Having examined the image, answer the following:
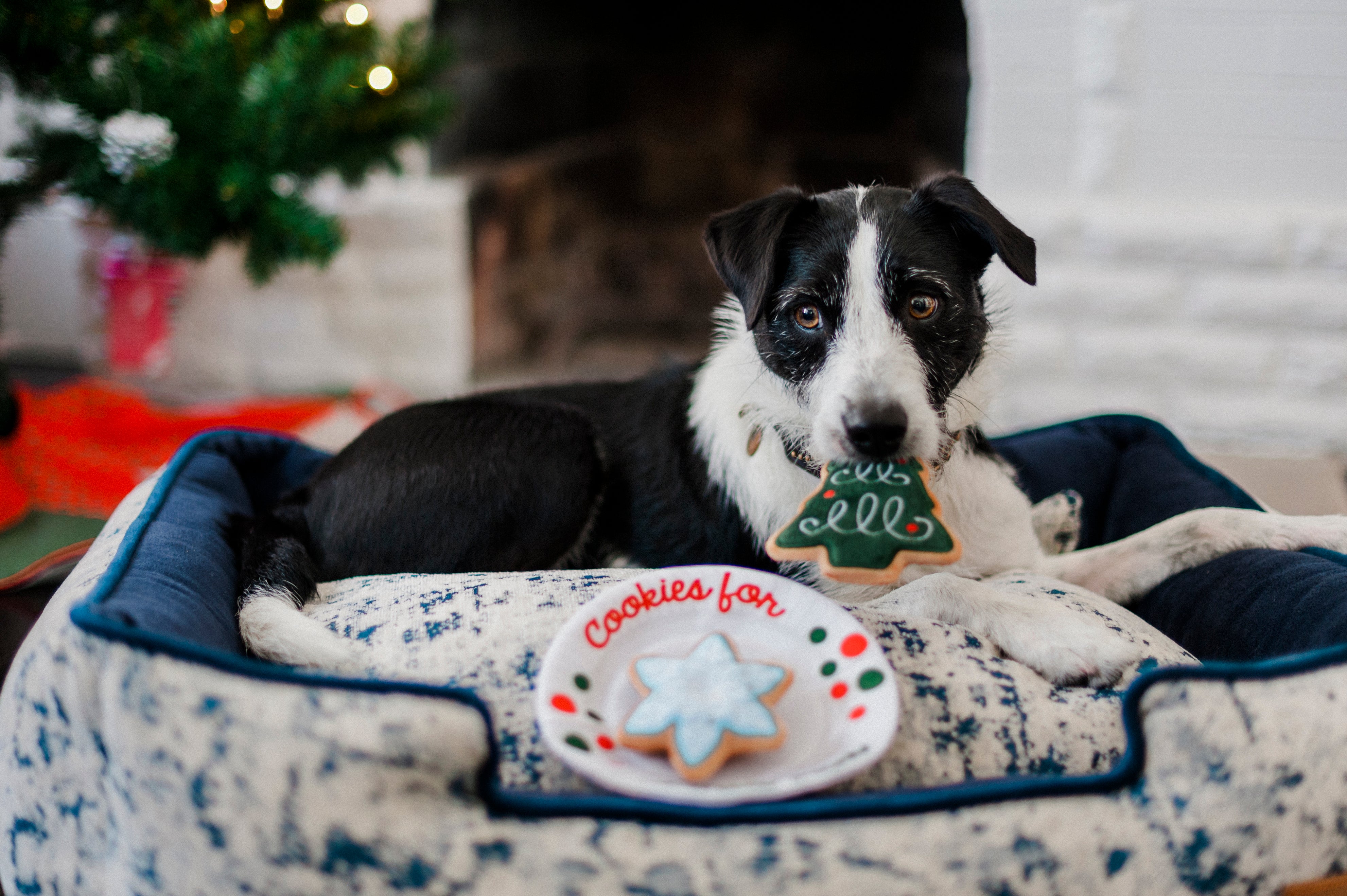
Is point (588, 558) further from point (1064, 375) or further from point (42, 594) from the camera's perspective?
point (1064, 375)

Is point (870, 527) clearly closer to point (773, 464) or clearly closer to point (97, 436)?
point (773, 464)

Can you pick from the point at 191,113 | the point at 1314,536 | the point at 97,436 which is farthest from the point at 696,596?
the point at 97,436

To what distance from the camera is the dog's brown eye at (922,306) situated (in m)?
1.40

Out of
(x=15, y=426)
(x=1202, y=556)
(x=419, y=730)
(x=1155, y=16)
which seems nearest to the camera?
(x=419, y=730)

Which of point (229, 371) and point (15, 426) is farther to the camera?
point (229, 371)

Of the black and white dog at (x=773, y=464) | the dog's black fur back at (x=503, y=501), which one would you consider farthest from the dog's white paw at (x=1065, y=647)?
the dog's black fur back at (x=503, y=501)

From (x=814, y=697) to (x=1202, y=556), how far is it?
33.4 inches

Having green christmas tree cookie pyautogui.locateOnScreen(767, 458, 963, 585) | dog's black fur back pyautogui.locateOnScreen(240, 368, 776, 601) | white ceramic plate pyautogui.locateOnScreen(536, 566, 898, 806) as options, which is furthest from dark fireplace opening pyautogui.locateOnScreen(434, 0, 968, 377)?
white ceramic plate pyautogui.locateOnScreen(536, 566, 898, 806)

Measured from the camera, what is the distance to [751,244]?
4.77 feet

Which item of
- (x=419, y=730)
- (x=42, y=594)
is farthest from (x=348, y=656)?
(x=42, y=594)

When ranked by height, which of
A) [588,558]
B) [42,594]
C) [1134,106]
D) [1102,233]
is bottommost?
[42,594]

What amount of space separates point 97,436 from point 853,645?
270cm

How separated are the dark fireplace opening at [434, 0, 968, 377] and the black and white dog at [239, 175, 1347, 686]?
2058 mm

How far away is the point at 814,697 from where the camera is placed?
1.12 m
